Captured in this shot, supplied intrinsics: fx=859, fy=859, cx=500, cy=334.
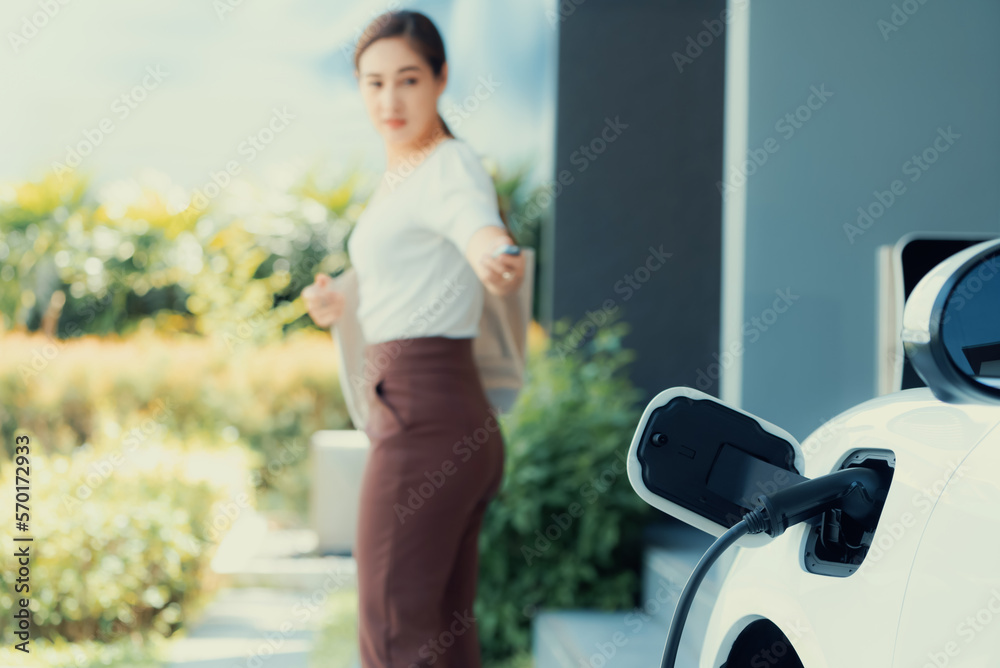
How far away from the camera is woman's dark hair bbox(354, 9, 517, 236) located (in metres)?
1.78

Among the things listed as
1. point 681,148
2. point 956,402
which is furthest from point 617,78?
point 956,402

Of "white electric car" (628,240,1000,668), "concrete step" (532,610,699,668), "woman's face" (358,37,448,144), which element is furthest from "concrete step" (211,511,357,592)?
"white electric car" (628,240,1000,668)

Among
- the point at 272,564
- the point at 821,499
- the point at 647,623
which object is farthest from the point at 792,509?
the point at 272,564

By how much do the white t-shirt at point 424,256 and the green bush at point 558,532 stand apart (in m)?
1.38

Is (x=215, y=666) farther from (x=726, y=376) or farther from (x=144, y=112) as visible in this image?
(x=144, y=112)

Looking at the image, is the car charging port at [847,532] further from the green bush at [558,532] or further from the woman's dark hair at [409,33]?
the green bush at [558,532]

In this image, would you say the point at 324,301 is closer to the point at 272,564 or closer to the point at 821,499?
the point at 821,499

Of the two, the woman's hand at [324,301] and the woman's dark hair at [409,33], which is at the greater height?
the woman's dark hair at [409,33]

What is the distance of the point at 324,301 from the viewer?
1.92 meters

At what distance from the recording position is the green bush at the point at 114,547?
2988mm

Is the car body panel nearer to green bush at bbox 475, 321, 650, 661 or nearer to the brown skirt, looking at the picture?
the brown skirt

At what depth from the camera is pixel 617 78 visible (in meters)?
4.16

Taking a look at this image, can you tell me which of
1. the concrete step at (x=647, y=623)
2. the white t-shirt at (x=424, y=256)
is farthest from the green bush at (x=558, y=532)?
the white t-shirt at (x=424, y=256)

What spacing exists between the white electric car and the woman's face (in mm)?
1201
